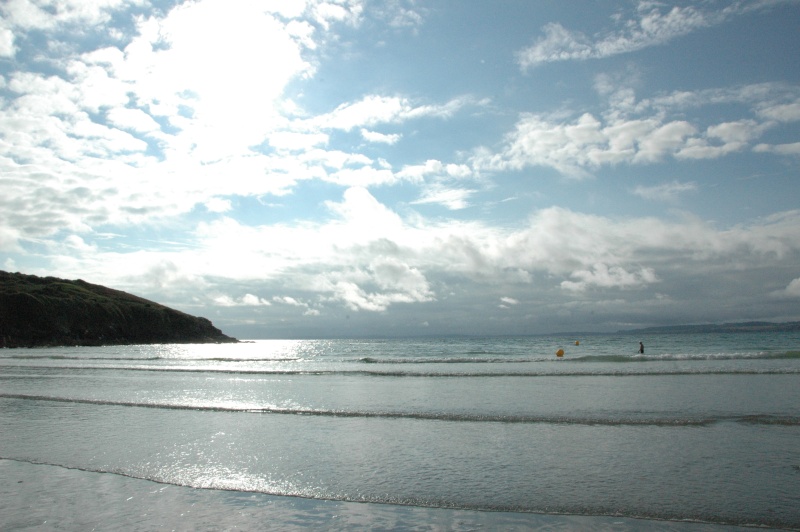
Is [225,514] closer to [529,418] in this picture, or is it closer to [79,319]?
[529,418]

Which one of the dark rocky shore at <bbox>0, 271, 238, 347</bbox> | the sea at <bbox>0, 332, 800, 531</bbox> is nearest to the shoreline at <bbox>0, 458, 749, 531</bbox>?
the sea at <bbox>0, 332, 800, 531</bbox>

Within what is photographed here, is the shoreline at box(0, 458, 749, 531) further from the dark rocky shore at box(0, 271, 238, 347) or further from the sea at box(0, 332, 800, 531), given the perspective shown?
the dark rocky shore at box(0, 271, 238, 347)

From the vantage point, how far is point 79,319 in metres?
99.0

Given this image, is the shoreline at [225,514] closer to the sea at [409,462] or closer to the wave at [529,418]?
the sea at [409,462]

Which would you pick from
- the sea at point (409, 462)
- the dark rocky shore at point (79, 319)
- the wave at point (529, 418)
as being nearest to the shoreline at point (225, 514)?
the sea at point (409, 462)

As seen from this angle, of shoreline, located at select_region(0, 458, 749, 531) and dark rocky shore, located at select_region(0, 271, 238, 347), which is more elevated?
dark rocky shore, located at select_region(0, 271, 238, 347)

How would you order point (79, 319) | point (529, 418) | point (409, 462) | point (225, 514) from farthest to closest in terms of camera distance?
point (79, 319)
point (529, 418)
point (409, 462)
point (225, 514)

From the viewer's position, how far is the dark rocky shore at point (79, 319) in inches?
3469

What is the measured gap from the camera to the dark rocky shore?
3469 inches

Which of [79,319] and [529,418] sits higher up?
[79,319]

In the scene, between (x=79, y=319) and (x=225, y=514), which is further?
(x=79, y=319)

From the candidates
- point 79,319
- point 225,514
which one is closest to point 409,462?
point 225,514

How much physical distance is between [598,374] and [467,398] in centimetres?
1200

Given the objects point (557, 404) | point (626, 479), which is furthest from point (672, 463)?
point (557, 404)
